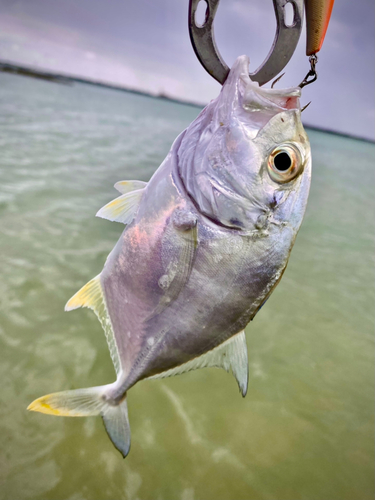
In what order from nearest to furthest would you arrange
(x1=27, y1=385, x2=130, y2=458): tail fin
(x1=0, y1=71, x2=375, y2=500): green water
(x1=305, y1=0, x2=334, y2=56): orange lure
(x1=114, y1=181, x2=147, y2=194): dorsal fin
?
1. (x1=305, y1=0, x2=334, y2=56): orange lure
2. (x1=27, y1=385, x2=130, y2=458): tail fin
3. (x1=114, y1=181, x2=147, y2=194): dorsal fin
4. (x1=0, y1=71, x2=375, y2=500): green water

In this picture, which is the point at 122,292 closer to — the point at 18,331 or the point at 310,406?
the point at 18,331

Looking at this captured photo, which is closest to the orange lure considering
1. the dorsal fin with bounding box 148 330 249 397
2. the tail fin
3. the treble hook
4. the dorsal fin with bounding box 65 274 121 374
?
the treble hook

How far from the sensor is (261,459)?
2.53 meters

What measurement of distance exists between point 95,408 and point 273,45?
1832 mm

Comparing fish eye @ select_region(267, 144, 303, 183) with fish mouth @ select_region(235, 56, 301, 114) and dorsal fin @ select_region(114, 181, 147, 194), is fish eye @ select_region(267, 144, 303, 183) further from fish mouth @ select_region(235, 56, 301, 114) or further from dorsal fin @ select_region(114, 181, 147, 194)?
dorsal fin @ select_region(114, 181, 147, 194)

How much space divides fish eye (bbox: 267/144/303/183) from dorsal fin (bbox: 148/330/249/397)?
75 centimetres

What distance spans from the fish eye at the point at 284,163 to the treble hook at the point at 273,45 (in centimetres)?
35

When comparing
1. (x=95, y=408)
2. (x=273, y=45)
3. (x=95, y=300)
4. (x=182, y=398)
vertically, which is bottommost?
(x=182, y=398)

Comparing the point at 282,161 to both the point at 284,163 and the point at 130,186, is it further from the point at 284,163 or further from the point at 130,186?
the point at 130,186

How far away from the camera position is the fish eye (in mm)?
1302

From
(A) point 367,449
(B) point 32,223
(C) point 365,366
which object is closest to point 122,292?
(A) point 367,449

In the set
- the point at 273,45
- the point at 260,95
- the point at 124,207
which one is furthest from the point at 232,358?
the point at 273,45

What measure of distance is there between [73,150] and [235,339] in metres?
8.92

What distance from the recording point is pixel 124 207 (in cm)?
162
